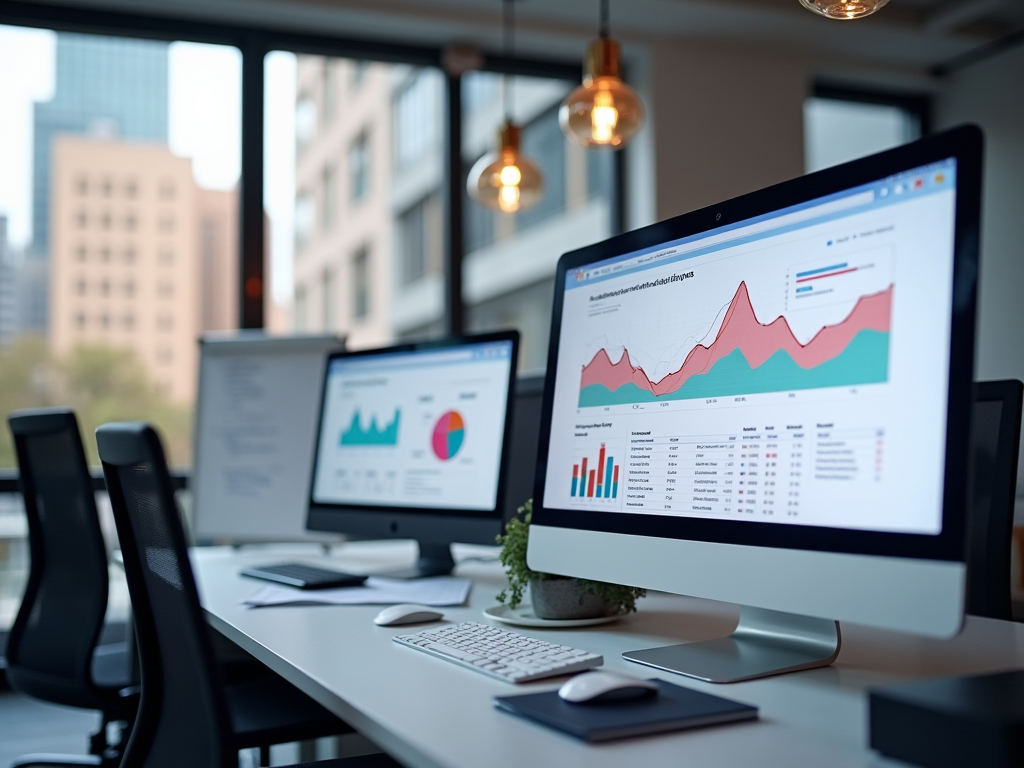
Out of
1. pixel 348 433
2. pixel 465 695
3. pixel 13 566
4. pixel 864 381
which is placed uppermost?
pixel 864 381

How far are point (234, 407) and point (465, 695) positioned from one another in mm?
2140

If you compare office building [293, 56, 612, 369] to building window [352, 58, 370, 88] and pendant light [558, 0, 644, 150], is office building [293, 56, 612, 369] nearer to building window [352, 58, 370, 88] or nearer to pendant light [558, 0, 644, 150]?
building window [352, 58, 370, 88]

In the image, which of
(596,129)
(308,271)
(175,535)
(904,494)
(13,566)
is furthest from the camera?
(308,271)

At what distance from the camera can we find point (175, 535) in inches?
39.5

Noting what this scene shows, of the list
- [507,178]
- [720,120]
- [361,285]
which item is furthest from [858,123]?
[507,178]

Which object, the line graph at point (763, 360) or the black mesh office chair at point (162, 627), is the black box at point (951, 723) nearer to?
the line graph at point (763, 360)

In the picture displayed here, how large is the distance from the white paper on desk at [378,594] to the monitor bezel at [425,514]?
0.33 ft

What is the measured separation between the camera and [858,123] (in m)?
5.41

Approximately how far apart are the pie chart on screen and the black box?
3.98 feet

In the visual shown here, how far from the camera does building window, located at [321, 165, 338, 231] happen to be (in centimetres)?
458

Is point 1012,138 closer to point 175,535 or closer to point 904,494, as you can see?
point 904,494

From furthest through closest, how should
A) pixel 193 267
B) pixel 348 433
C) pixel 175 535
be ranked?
1. pixel 193 267
2. pixel 348 433
3. pixel 175 535

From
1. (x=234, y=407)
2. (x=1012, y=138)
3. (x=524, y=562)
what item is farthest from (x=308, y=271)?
(x=1012, y=138)

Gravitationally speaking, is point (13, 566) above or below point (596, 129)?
below
